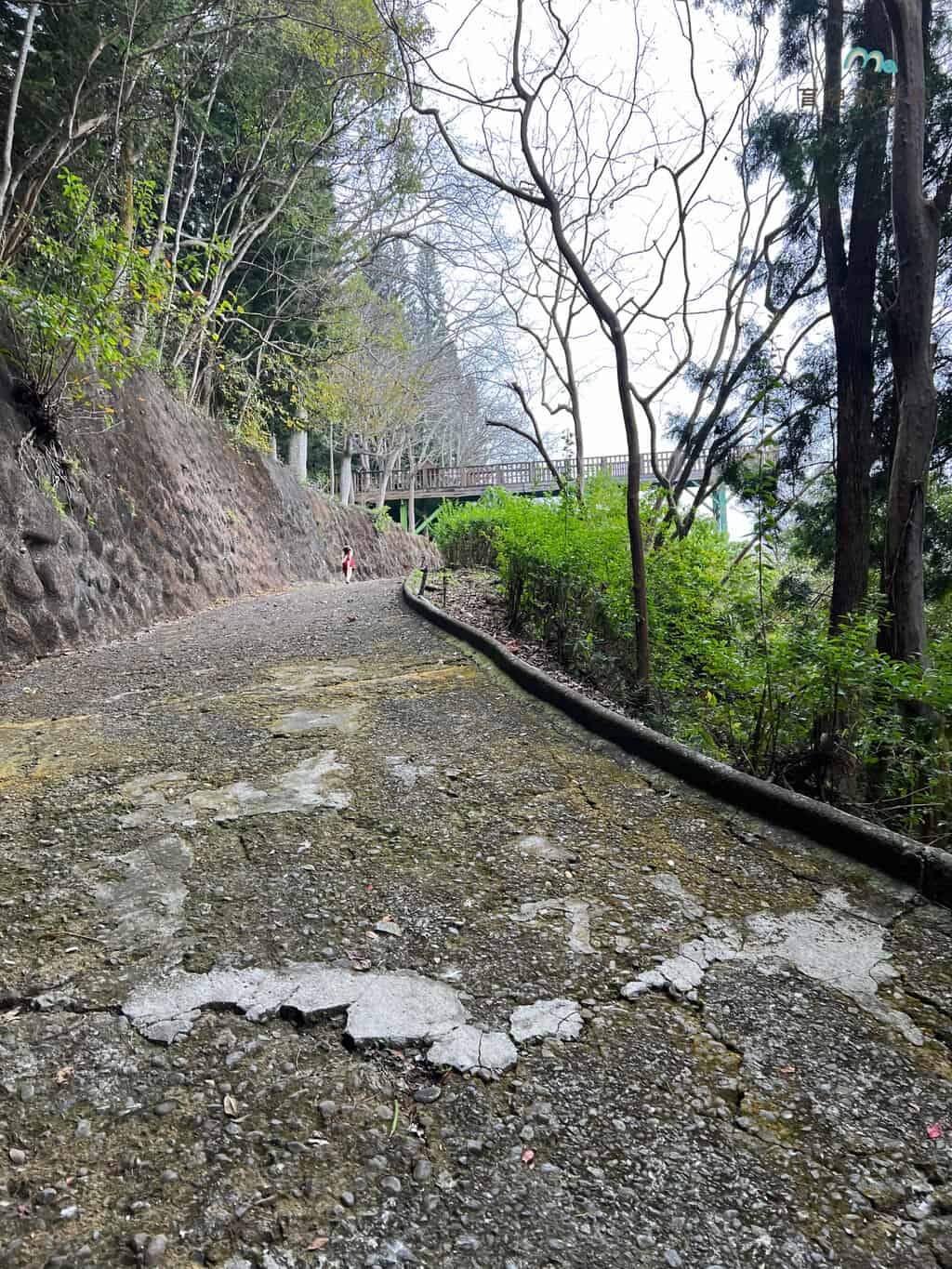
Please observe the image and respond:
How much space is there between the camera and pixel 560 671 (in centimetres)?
603

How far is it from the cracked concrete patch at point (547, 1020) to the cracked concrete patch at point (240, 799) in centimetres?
150

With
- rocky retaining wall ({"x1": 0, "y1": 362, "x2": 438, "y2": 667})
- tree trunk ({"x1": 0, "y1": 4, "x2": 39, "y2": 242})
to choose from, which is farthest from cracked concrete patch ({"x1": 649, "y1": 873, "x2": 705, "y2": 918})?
tree trunk ({"x1": 0, "y1": 4, "x2": 39, "y2": 242})

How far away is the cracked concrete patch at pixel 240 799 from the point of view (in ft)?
9.89

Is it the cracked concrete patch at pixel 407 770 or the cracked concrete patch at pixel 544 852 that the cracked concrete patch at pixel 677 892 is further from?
the cracked concrete patch at pixel 407 770

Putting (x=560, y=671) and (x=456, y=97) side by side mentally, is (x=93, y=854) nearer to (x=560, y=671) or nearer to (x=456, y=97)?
(x=560, y=671)

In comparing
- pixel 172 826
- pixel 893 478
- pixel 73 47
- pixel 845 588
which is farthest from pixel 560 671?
pixel 73 47

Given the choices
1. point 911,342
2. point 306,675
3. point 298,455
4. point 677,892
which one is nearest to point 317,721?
point 306,675

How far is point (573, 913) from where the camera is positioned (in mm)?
2289

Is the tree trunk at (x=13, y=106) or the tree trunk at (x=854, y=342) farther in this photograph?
the tree trunk at (x=13, y=106)

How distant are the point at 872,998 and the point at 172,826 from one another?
99.8 inches

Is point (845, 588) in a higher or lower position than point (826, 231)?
lower

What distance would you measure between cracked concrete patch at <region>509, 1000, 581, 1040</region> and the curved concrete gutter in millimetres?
1348

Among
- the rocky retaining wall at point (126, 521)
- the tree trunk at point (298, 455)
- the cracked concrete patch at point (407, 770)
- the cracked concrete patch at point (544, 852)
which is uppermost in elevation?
the tree trunk at point (298, 455)

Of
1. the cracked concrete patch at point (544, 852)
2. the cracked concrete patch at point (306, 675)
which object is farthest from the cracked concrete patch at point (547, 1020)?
the cracked concrete patch at point (306, 675)
